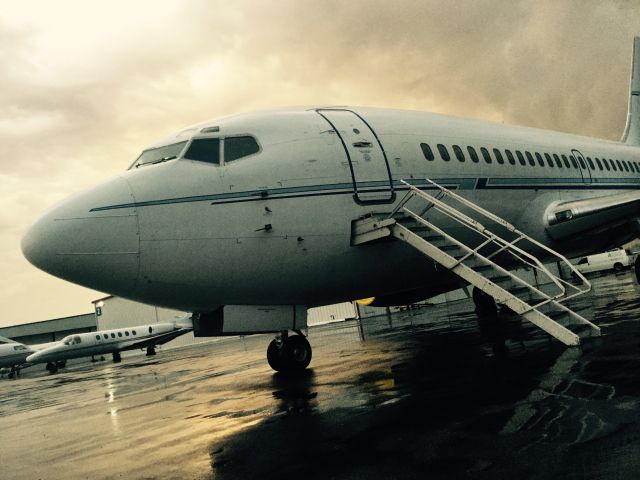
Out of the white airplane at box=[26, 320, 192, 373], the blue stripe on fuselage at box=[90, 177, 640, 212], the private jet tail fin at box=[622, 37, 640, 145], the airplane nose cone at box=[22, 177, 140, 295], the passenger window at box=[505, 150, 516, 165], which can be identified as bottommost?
the white airplane at box=[26, 320, 192, 373]

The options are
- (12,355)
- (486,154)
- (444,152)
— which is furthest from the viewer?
(12,355)

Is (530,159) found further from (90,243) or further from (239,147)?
(90,243)

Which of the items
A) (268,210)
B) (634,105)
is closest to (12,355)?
(268,210)

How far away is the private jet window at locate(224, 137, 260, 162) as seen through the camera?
9596mm

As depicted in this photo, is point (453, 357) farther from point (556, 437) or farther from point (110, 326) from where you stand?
point (110, 326)

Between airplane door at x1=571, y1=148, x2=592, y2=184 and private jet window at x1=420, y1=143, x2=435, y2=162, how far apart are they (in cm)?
641

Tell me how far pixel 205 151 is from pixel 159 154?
95 cm

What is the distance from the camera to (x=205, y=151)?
9.51 m

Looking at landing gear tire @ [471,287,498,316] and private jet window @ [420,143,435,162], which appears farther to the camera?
landing gear tire @ [471,287,498,316]

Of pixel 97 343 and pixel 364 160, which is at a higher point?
pixel 364 160

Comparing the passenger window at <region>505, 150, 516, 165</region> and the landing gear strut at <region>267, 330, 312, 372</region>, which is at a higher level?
the passenger window at <region>505, 150, 516, 165</region>

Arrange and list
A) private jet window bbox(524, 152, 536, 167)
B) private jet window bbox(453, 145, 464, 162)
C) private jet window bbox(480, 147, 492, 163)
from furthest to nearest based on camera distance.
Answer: private jet window bbox(524, 152, 536, 167) → private jet window bbox(480, 147, 492, 163) → private jet window bbox(453, 145, 464, 162)

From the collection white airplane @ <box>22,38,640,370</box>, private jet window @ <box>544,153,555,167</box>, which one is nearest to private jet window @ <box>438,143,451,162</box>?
white airplane @ <box>22,38,640,370</box>

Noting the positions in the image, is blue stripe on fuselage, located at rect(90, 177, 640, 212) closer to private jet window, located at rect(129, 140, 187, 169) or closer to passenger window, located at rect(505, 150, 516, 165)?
passenger window, located at rect(505, 150, 516, 165)
